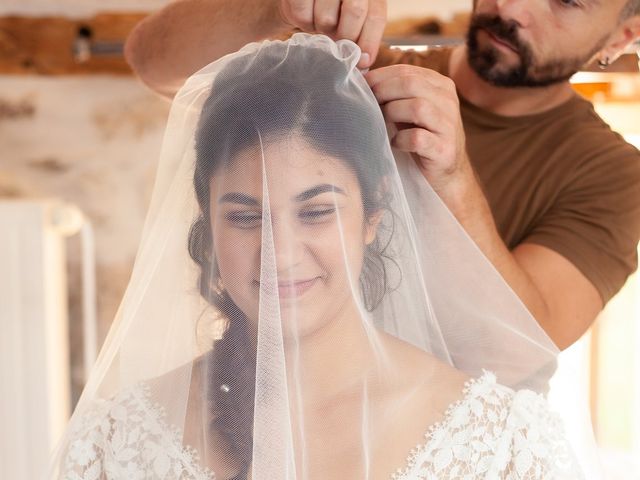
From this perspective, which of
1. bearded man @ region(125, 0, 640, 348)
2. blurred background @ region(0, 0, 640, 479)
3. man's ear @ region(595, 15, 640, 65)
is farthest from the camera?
blurred background @ region(0, 0, 640, 479)

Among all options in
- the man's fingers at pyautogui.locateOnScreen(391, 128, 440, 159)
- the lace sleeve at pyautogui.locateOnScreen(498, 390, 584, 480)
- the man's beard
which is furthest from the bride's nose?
the man's beard

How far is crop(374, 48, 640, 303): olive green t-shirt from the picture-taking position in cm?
154

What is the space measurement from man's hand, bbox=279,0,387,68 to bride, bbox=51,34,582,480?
3 cm

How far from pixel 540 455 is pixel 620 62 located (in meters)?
1.05

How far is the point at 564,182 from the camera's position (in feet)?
5.21

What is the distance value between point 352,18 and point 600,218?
2.27ft

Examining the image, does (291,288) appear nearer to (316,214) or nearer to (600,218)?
(316,214)

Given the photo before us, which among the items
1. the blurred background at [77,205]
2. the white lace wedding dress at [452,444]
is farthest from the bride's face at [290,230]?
the blurred background at [77,205]

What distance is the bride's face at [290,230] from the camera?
1.01 m

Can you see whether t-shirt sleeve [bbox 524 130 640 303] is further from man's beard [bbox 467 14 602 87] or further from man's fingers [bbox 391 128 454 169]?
man's fingers [bbox 391 128 454 169]

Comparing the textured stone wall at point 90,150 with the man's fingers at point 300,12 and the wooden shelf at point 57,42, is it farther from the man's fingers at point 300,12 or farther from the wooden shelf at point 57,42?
the man's fingers at point 300,12

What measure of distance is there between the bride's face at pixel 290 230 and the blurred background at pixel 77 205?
1.74 meters

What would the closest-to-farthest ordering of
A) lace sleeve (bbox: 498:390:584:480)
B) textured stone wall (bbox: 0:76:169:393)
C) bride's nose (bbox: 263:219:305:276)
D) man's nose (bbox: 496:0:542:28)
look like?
1. bride's nose (bbox: 263:219:305:276)
2. lace sleeve (bbox: 498:390:584:480)
3. man's nose (bbox: 496:0:542:28)
4. textured stone wall (bbox: 0:76:169:393)

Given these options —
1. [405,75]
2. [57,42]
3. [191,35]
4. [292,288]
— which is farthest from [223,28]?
[57,42]
